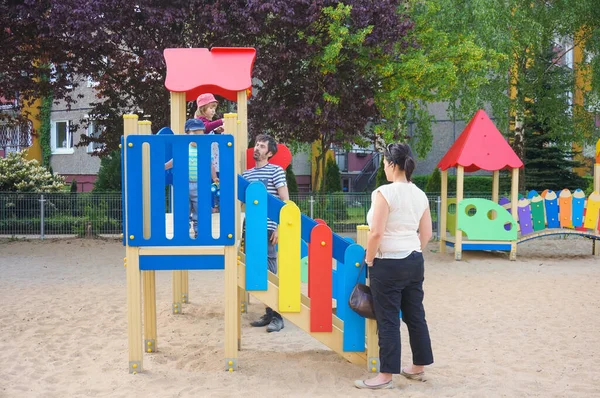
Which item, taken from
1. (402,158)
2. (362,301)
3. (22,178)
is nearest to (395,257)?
(362,301)

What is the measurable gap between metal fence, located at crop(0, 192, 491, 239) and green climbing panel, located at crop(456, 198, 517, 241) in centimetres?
253

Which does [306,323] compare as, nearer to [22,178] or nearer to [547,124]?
[22,178]

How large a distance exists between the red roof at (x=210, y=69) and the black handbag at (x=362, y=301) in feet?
7.90

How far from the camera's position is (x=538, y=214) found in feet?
40.3

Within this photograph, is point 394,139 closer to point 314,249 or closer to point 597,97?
point 597,97

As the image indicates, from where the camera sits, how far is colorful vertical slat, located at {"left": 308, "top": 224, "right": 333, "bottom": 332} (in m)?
4.88

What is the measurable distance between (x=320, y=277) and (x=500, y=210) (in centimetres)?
764

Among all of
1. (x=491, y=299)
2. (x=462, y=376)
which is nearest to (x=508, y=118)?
(x=491, y=299)

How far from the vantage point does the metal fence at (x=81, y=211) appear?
1434 centimetres

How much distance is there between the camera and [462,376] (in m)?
4.92

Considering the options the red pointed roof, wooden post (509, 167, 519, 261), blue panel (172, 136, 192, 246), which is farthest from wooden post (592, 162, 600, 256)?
blue panel (172, 136, 192, 246)

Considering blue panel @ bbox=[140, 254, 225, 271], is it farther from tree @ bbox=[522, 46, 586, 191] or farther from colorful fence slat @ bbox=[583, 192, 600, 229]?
tree @ bbox=[522, 46, 586, 191]

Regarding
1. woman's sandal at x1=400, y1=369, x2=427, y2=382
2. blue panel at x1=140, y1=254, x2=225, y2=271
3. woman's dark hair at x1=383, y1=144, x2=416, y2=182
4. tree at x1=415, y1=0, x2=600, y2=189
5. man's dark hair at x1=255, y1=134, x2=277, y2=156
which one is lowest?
woman's sandal at x1=400, y1=369, x2=427, y2=382

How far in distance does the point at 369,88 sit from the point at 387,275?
10096 mm
